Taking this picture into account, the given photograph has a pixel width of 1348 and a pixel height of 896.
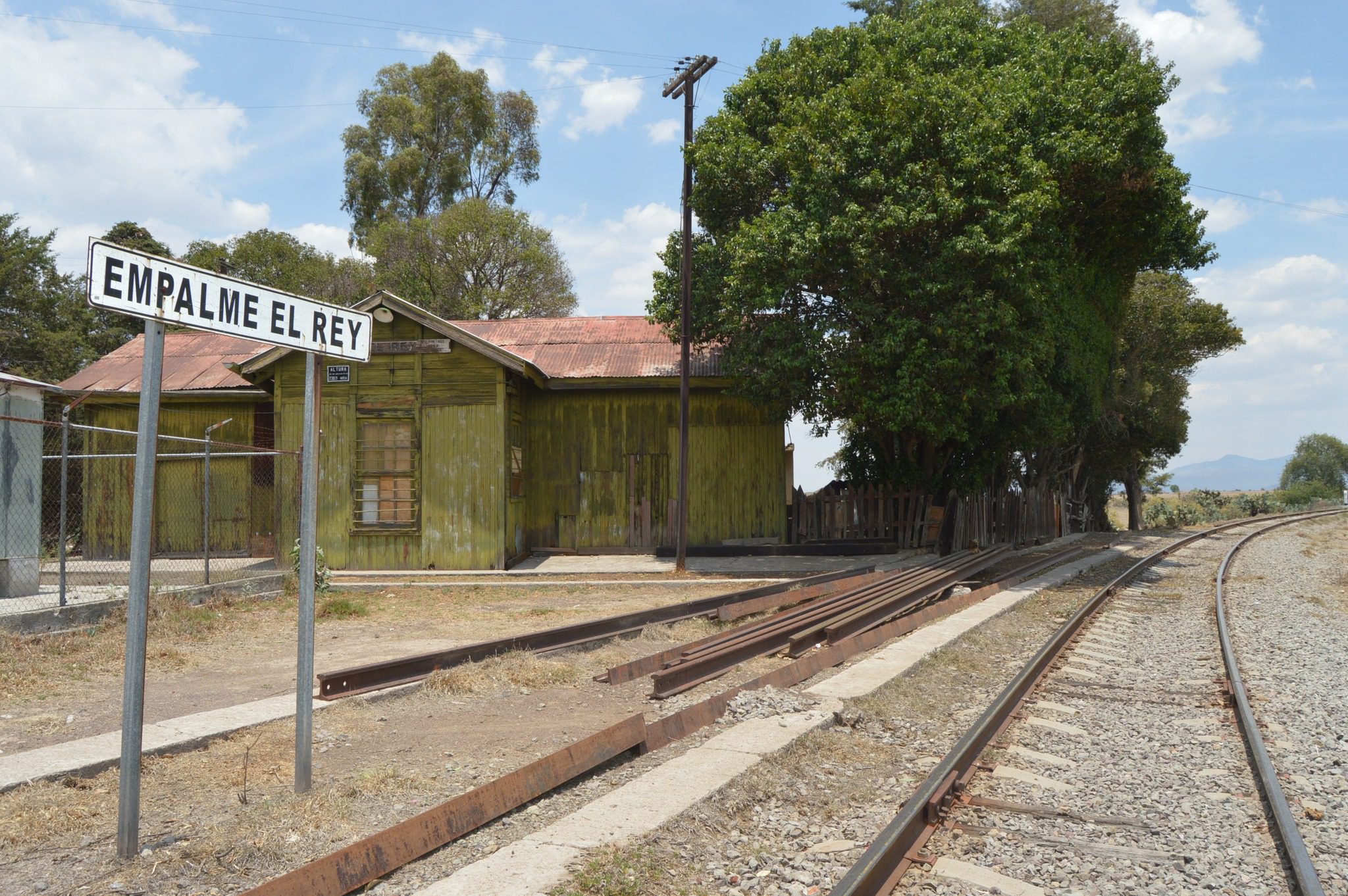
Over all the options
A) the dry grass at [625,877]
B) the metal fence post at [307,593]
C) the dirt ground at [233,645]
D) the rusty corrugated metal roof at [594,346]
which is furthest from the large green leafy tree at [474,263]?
the dry grass at [625,877]

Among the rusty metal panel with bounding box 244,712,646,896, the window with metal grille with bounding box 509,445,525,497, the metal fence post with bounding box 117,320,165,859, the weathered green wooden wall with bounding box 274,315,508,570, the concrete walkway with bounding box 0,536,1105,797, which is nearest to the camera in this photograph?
the rusty metal panel with bounding box 244,712,646,896

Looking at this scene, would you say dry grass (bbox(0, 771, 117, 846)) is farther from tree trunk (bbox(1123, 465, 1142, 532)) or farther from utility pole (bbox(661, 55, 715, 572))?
tree trunk (bbox(1123, 465, 1142, 532))

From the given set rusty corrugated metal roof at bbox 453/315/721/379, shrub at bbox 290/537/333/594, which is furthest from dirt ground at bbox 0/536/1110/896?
rusty corrugated metal roof at bbox 453/315/721/379

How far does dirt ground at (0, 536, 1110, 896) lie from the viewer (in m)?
4.45

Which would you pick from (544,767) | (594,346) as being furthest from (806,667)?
(594,346)

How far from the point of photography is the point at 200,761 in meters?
5.98

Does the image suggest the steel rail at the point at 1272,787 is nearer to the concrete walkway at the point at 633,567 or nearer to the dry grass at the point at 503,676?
the dry grass at the point at 503,676

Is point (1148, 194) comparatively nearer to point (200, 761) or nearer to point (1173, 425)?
point (1173, 425)

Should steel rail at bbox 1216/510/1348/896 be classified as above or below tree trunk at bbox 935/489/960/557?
below

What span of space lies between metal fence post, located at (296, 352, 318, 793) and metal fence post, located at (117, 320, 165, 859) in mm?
809

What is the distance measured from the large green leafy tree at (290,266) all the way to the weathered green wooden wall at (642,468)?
22.8 m

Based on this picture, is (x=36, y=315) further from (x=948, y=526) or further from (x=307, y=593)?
(x=307, y=593)

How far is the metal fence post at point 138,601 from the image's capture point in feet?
13.8

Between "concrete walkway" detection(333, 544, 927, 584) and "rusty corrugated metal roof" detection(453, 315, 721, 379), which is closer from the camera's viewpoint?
"concrete walkway" detection(333, 544, 927, 584)
